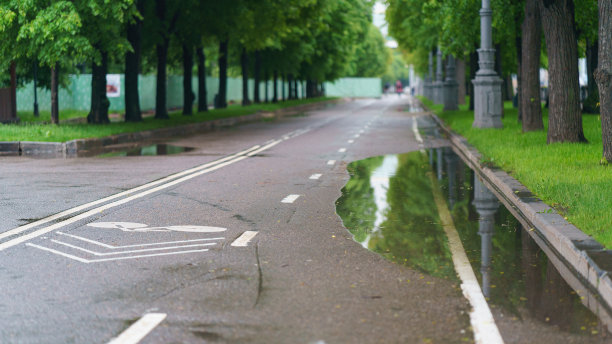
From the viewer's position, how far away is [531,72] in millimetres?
24609

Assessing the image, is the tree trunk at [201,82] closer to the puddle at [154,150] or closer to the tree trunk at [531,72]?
the puddle at [154,150]

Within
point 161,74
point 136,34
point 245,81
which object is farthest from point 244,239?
point 245,81

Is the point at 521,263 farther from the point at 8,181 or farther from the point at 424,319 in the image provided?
the point at 8,181

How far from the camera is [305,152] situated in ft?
73.7

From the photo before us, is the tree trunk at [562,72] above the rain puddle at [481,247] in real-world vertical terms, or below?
above

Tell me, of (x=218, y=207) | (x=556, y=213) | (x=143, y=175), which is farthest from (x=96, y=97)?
(x=556, y=213)

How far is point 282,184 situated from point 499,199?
11.7 feet

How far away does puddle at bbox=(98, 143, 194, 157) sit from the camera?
21.8 metres

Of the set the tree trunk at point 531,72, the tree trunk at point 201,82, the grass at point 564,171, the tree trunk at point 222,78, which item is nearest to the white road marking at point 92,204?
the grass at point 564,171

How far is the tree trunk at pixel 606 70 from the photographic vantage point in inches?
567

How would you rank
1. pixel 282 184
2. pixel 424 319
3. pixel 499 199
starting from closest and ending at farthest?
pixel 424 319 → pixel 499 199 → pixel 282 184

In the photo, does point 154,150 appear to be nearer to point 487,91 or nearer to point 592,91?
point 487,91

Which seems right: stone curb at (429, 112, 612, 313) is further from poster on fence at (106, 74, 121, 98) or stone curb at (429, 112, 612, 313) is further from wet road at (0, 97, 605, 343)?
poster on fence at (106, 74, 121, 98)

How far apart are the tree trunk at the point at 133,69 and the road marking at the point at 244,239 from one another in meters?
24.4
